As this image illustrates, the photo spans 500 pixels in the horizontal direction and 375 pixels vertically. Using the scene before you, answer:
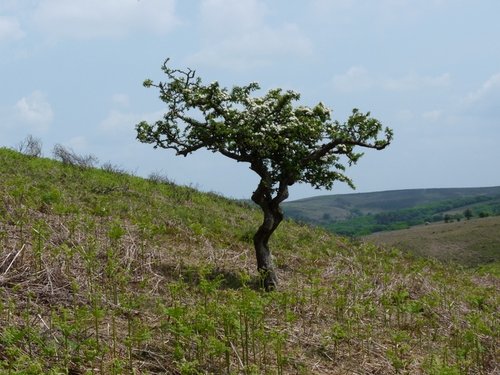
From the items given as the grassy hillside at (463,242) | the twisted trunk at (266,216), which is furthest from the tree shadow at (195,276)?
the grassy hillside at (463,242)

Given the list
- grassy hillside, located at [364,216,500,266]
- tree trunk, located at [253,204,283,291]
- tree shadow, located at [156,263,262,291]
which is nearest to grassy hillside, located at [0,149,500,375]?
tree shadow, located at [156,263,262,291]

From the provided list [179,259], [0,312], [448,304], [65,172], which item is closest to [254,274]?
[179,259]

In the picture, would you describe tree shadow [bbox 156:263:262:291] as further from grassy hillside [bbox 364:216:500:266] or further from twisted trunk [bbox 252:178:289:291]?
grassy hillside [bbox 364:216:500:266]

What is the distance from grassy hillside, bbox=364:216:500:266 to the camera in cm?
3791

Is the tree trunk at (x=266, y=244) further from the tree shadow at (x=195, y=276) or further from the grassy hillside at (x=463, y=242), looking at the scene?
the grassy hillside at (x=463, y=242)

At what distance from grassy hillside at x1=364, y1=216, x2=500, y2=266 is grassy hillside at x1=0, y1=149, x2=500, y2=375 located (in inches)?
770

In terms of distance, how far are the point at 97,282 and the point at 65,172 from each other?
12.8 m

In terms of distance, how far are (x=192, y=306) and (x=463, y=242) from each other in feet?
119

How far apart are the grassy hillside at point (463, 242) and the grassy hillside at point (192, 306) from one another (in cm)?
1956

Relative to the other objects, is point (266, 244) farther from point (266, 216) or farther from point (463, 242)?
point (463, 242)

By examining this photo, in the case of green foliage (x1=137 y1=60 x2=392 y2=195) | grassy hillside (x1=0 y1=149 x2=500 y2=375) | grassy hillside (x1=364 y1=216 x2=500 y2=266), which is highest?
green foliage (x1=137 y1=60 x2=392 y2=195)

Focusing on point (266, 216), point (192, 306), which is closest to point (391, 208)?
point (266, 216)

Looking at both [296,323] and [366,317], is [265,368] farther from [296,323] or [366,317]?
[366,317]

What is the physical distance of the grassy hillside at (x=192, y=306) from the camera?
781cm
